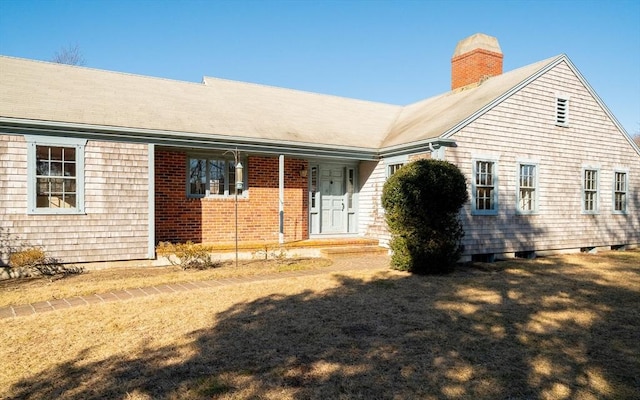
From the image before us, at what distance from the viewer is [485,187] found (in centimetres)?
1220

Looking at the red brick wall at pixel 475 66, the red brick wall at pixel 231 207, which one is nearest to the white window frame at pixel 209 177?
the red brick wall at pixel 231 207

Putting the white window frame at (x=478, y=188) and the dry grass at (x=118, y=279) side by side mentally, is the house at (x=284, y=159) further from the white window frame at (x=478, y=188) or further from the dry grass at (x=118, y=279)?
the dry grass at (x=118, y=279)

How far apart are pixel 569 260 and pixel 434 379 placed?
33.2 ft

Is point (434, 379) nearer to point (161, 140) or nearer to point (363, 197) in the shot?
point (161, 140)

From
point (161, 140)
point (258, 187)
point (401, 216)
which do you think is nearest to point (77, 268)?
point (161, 140)

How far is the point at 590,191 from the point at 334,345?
42.4 feet

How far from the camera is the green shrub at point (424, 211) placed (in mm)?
9312

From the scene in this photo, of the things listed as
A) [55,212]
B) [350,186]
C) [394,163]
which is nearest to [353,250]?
[394,163]

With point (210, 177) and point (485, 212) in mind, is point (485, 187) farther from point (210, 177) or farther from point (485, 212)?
point (210, 177)

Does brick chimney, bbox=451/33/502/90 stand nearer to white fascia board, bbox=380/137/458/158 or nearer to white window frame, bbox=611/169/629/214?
white fascia board, bbox=380/137/458/158

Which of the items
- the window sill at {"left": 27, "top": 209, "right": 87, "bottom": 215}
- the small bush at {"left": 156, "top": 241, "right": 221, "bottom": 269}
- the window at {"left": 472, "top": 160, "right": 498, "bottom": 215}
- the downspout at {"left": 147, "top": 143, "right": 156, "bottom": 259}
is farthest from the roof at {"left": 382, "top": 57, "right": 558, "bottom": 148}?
the window sill at {"left": 27, "top": 209, "right": 87, "bottom": 215}

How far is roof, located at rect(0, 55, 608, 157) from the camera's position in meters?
10.0

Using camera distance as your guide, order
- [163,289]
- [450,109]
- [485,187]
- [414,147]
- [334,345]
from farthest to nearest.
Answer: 1. [450,109]
2. [485,187]
3. [414,147]
4. [163,289]
5. [334,345]

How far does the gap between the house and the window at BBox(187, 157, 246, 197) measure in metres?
0.03
